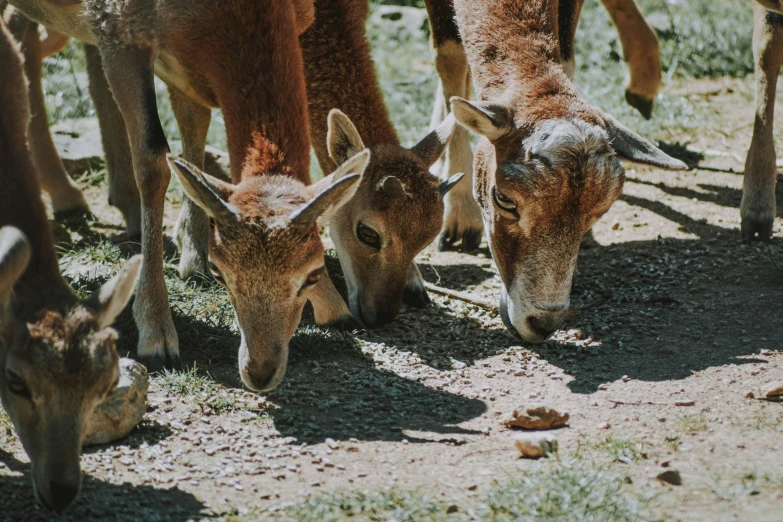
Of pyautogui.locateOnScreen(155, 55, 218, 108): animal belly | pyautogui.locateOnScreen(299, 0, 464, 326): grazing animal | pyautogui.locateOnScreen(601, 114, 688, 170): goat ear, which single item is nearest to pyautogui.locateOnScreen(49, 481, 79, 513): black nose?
pyautogui.locateOnScreen(299, 0, 464, 326): grazing animal

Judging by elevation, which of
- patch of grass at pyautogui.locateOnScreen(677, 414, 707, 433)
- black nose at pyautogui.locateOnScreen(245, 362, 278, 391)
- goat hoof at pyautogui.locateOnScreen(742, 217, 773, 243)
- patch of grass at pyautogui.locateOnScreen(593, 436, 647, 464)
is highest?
goat hoof at pyautogui.locateOnScreen(742, 217, 773, 243)

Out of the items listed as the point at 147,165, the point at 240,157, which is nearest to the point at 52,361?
the point at 240,157

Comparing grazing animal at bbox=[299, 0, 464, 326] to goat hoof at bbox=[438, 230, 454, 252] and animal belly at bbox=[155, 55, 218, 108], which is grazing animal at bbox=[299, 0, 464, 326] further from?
goat hoof at bbox=[438, 230, 454, 252]

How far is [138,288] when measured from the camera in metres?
7.16

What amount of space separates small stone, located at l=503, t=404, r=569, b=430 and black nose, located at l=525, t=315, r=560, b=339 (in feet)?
3.26

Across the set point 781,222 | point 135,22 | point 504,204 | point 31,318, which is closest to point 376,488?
point 31,318

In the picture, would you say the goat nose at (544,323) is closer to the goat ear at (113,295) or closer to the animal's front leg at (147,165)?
the animal's front leg at (147,165)

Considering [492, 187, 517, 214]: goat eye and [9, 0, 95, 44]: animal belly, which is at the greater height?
[9, 0, 95, 44]: animal belly

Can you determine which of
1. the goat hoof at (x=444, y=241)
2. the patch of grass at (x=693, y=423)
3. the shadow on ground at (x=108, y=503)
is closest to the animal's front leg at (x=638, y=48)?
the goat hoof at (x=444, y=241)

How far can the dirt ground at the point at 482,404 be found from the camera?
17.4 feet

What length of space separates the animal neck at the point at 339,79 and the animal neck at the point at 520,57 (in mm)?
838

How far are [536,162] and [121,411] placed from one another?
311 cm

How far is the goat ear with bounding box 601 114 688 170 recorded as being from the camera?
7.20 meters

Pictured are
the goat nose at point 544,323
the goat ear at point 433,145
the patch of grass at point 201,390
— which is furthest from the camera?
the goat ear at point 433,145
